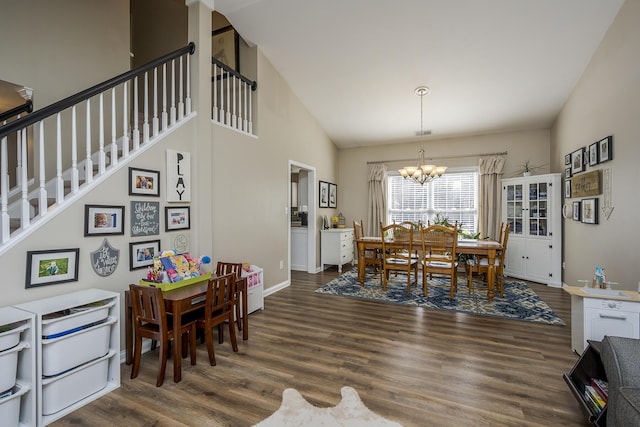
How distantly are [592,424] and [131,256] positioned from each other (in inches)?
134

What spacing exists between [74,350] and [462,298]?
421 centimetres

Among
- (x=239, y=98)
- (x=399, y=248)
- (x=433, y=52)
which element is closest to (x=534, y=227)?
(x=399, y=248)

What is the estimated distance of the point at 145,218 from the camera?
9.00 feet

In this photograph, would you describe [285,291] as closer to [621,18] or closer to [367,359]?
[367,359]

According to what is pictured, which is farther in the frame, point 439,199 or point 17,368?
point 439,199

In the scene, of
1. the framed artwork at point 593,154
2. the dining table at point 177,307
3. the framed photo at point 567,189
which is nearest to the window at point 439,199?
the framed photo at point 567,189

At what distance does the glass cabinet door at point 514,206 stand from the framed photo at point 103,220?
19.0 ft

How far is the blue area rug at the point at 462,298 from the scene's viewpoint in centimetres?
363

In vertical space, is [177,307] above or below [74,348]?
above

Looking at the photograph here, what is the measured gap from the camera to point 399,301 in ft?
13.4

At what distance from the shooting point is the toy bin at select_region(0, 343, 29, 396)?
5.28 ft

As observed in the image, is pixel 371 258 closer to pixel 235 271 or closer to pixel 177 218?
pixel 235 271

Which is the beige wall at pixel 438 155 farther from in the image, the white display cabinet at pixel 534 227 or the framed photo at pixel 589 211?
the framed photo at pixel 589 211

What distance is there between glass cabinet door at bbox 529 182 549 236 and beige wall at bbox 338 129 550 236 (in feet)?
2.34
